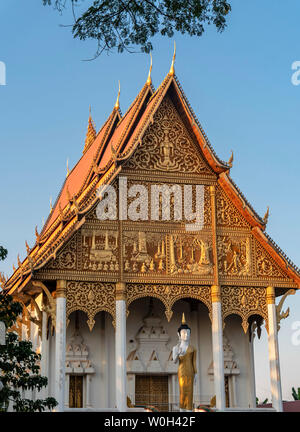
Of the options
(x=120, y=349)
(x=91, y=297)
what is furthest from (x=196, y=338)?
(x=91, y=297)

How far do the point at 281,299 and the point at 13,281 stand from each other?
264 inches

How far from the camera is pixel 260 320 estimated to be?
72.6ft

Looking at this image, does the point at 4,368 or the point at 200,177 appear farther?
the point at 200,177

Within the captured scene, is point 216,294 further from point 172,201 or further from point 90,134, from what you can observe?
point 90,134

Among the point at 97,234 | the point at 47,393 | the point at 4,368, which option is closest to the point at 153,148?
the point at 97,234

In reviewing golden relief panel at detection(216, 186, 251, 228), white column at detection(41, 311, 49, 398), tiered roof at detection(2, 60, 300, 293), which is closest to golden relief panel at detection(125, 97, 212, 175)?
tiered roof at detection(2, 60, 300, 293)

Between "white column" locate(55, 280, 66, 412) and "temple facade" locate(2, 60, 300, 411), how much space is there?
26 millimetres

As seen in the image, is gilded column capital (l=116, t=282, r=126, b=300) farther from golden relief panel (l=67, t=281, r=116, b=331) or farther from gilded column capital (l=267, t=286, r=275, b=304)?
gilded column capital (l=267, t=286, r=275, b=304)

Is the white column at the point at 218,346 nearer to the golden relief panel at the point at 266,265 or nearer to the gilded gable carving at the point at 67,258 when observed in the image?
the golden relief panel at the point at 266,265

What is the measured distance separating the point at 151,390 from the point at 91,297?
3368 mm

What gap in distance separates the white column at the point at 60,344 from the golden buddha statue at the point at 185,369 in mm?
2503

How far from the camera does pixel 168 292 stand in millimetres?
20109
